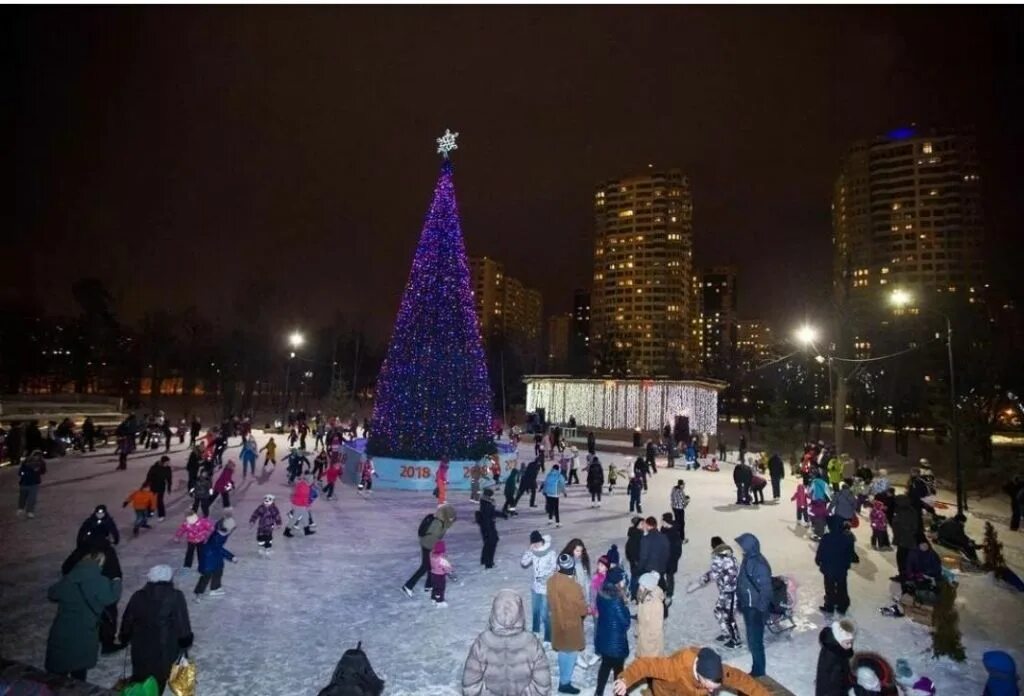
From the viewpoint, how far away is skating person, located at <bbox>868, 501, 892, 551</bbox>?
13.0 m

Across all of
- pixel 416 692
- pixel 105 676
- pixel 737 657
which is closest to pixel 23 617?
pixel 105 676

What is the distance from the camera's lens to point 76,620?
5.78 m

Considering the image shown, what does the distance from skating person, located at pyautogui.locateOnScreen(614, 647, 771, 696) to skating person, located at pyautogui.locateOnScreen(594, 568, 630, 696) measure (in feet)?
4.45

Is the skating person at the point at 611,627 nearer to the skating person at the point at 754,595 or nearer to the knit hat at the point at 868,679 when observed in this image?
the skating person at the point at 754,595

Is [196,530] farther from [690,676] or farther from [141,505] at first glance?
[690,676]

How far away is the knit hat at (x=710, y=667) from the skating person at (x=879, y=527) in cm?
1133

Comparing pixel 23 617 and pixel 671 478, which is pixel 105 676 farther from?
pixel 671 478

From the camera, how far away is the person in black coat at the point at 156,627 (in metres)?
5.62

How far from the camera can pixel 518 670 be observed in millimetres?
4324

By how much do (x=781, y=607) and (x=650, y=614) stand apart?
Result: 3492 millimetres

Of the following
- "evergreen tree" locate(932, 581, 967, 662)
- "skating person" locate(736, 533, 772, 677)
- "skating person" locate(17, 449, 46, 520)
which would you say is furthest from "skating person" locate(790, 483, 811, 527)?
"skating person" locate(17, 449, 46, 520)

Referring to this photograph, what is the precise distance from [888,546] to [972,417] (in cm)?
1603

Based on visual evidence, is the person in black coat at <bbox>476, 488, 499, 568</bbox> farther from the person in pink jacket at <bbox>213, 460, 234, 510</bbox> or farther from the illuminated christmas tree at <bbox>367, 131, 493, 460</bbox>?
the illuminated christmas tree at <bbox>367, 131, 493, 460</bbox>

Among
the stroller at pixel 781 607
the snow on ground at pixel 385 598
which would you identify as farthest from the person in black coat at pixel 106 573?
the stroller at pixel 781 607
